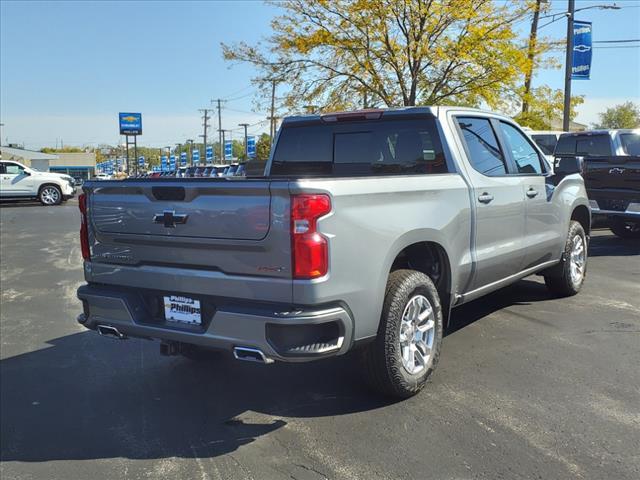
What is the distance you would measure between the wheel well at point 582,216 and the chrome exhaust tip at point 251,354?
15.7ft

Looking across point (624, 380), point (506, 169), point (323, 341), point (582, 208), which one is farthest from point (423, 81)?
point (323, 341)

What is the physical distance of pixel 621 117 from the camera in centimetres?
6888

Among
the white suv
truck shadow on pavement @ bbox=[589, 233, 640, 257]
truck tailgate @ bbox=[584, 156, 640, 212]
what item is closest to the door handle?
truck shadow on pavement @ bbox=[589, 233, 640, 257]

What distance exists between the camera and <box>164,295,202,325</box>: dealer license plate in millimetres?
3324

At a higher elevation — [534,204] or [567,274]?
[534,204]

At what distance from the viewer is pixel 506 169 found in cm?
498

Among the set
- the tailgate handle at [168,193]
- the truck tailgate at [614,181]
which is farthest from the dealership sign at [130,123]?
the tailgate handle at [168,193]

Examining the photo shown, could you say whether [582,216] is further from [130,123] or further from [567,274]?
[130,123]

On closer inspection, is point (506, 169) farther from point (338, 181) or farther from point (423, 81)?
point (423, 81)

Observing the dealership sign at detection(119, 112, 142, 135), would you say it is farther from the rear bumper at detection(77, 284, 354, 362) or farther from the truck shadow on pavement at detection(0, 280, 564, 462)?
the rear bumper at detection(77, 284, 354, 362)

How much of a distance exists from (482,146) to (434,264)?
1.27m

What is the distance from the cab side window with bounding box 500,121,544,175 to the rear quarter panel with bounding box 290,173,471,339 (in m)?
1.57

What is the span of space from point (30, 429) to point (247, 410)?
1367 millimetres

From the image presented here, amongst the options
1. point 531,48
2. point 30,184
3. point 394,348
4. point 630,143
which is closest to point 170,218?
point 394,348
